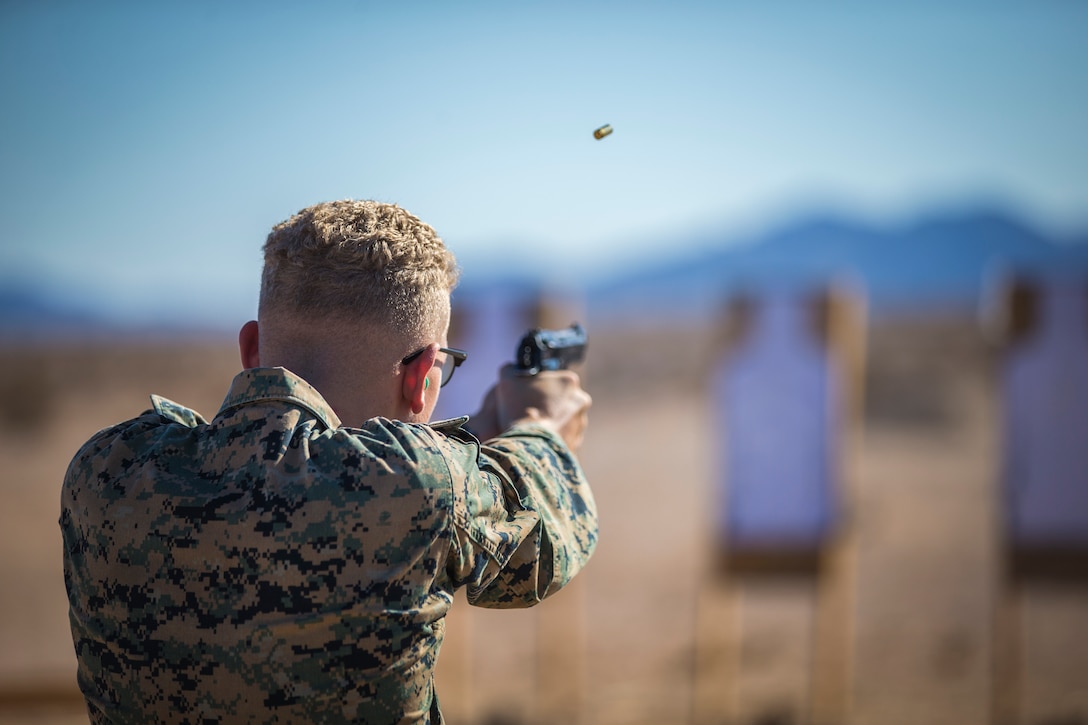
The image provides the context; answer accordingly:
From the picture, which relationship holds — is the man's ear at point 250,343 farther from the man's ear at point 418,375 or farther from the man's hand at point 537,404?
the man's hand at point 537,404

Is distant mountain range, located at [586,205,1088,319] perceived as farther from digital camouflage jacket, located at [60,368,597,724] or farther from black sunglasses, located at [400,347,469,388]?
digital camouflage jacket, located at [60,368,597,724]

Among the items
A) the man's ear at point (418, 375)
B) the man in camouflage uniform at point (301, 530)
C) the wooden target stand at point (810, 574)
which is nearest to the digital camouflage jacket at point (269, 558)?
the man in camouflage uniform at point (301, 530)

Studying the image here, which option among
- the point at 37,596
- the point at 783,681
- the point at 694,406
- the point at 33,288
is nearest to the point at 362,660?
the point at 783,681

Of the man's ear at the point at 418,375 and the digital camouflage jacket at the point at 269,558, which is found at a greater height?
the man's ear at the point at 418,375

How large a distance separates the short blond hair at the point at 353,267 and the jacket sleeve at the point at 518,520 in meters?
0.23

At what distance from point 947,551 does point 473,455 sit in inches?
314

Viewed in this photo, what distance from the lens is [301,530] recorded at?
3.38 feet

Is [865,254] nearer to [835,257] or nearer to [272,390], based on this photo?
[835,257]

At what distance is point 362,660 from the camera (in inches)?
41.8

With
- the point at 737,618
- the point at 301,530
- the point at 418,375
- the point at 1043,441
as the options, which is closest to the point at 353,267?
the point at 418,375

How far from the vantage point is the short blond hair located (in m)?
1.17

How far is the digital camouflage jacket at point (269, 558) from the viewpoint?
104 centimetres

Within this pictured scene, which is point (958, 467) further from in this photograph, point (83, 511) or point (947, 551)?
point (83, 511)

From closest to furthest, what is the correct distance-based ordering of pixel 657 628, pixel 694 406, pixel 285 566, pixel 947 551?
pixel 285 566 < pixel 657 628 < pixel 947 551 < pixel 694 406
